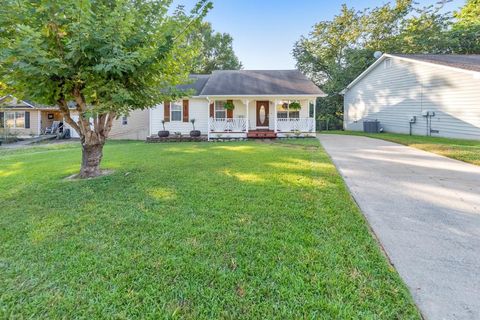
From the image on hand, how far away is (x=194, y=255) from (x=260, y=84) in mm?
14901

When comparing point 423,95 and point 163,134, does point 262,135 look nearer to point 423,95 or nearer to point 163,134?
point 163,134

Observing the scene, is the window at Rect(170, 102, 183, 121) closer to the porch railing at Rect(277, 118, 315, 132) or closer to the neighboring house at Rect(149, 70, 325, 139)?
the neighboring house at Rect(149, 70, 325, 139)

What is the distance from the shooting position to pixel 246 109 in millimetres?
15961

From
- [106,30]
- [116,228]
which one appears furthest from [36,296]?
[106,30]

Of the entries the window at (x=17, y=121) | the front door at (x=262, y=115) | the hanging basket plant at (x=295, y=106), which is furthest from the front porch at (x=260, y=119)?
the window at (x=17, y=121)

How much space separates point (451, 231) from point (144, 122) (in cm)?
1966

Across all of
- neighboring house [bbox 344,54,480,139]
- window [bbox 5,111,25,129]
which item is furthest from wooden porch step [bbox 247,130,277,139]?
window [bbox 5,111,25,129]

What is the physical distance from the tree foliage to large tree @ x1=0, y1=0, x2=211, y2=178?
2150cm

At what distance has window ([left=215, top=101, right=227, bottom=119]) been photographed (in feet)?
54.4

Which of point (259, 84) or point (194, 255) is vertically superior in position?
point (259, 84)

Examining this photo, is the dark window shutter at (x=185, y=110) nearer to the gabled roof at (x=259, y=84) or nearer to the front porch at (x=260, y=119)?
the gabled roof at (x=259, y=84)

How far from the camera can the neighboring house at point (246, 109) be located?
15211 mm

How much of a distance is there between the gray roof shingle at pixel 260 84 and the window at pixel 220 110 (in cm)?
95

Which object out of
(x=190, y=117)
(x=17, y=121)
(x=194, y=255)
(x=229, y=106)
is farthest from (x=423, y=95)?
(x=17, y=121)
